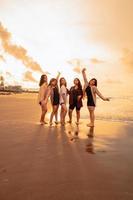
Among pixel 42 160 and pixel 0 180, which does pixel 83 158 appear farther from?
pixel 0 180

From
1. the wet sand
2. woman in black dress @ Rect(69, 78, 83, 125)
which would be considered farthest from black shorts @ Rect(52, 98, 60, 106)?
the wet sand

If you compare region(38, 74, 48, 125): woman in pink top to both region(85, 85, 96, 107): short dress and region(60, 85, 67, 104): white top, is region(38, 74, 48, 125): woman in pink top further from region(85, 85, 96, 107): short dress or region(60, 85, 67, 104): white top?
region(85, 85, 96, 107): short dress

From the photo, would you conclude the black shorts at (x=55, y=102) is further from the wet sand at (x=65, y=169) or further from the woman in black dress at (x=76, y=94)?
the wet sand at (x=65, y=169)

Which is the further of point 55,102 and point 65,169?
point 55,102

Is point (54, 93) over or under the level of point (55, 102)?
over

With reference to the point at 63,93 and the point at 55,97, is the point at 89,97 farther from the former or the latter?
the point at 55,97

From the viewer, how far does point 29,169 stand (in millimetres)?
6020

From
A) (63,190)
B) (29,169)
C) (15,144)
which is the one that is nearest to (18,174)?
(29,169)

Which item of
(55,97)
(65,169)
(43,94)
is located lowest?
(65,169)

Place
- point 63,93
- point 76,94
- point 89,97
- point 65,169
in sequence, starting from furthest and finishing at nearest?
point 76,94
point 63,93
point 89,97
point 65,169

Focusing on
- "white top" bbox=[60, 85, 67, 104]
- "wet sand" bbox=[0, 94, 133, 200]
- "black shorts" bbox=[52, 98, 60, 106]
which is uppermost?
"white top" bbox=[60, 85, 67, 104]

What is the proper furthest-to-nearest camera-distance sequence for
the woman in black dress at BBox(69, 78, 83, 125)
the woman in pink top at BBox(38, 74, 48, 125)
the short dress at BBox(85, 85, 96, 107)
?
the woman in black dress at BBox(69, 78, 83, 125), the woman in pink top at BBox(38, 74, 48, 125), the short dress at BBox(85, 85, 96, 107)

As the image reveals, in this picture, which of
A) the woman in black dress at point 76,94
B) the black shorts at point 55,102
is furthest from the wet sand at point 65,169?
the woman in black dress at point 76,94

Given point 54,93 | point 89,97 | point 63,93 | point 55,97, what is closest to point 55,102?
point 55,97
